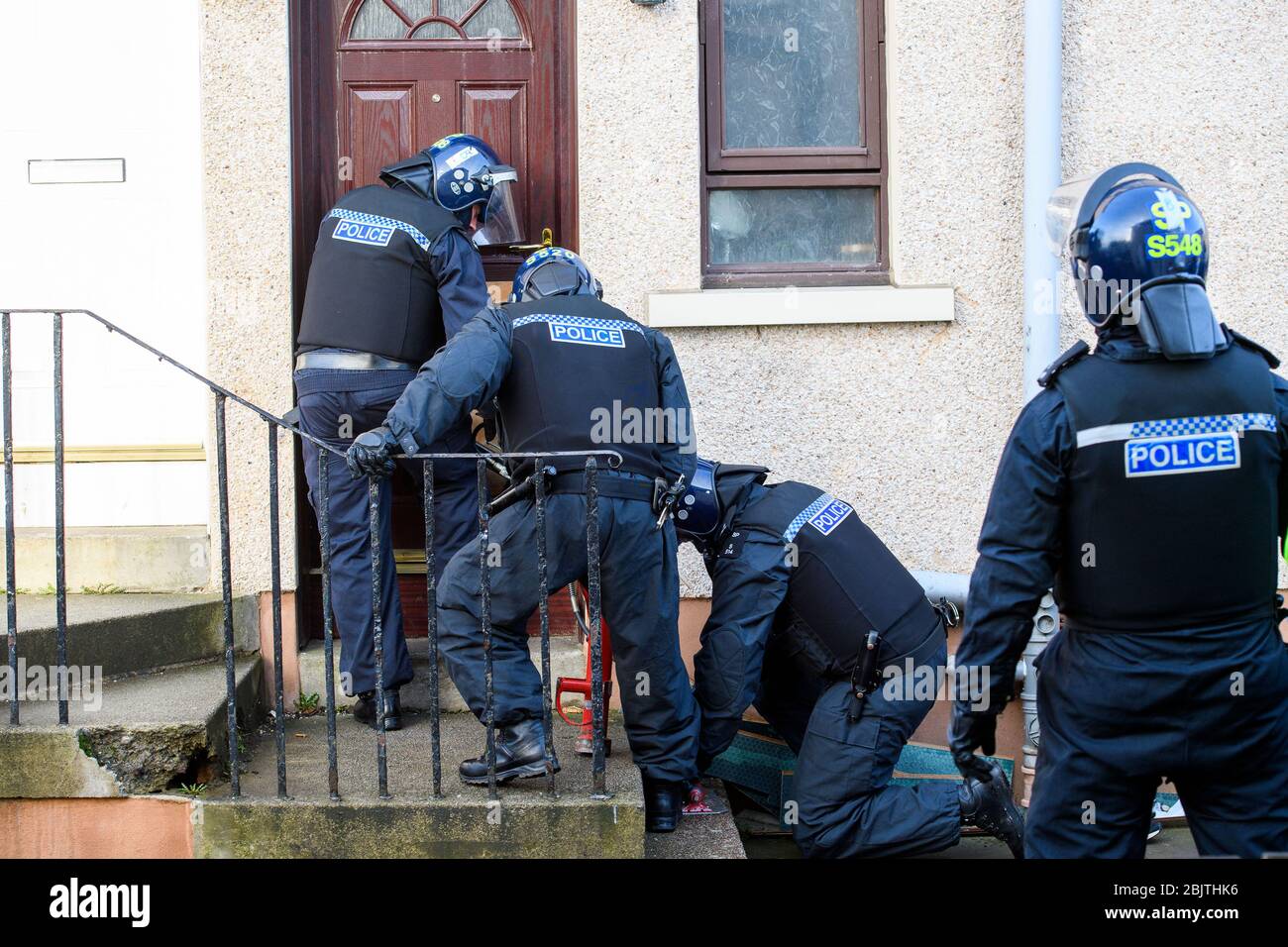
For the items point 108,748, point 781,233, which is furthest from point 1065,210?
point 108,748

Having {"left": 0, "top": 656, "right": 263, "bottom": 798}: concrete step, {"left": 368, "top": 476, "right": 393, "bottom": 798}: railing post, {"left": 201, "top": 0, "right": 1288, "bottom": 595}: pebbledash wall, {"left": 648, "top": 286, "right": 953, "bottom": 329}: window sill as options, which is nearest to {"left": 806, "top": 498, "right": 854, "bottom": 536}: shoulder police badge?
{"left": 201, "top": 0, "right": 1288, "bottom": 595}: pebbledash wall

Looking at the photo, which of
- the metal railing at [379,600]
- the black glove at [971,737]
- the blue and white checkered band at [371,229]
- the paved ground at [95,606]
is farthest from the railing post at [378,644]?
the black glove at [971,737]

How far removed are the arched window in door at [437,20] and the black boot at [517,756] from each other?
113 inches

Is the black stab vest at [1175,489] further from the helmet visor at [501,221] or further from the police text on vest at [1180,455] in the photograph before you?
the helmet visor at [501,221]

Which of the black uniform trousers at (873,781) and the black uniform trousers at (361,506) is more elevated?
the black uniform trousers at (361,506)

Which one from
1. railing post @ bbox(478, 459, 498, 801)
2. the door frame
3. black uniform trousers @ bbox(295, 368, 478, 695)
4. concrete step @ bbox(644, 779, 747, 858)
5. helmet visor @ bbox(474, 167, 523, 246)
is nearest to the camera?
railing post @ bbox(478, 459, 498, 801)

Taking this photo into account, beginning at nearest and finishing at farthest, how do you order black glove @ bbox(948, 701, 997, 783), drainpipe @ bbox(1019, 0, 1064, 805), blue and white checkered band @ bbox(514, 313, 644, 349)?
1. black glove @ bbox(948, 701, 997, 783)
2. blue and white checkered band @ bbox(514, 313, 644, 349)
3. drainpipe @ bbox(1019, 0, 1064, 805)

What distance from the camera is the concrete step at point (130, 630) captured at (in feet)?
14.3

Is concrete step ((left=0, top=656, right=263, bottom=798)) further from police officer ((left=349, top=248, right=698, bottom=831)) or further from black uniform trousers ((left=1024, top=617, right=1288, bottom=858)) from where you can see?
black uniform trousers ((left=1024, top=617, right=1288, bottom=858))

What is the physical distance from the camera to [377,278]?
4.62 meters

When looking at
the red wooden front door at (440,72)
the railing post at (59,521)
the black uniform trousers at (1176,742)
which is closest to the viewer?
the black uniform trousers at (1176,742)

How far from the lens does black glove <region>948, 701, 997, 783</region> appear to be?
293 cm
